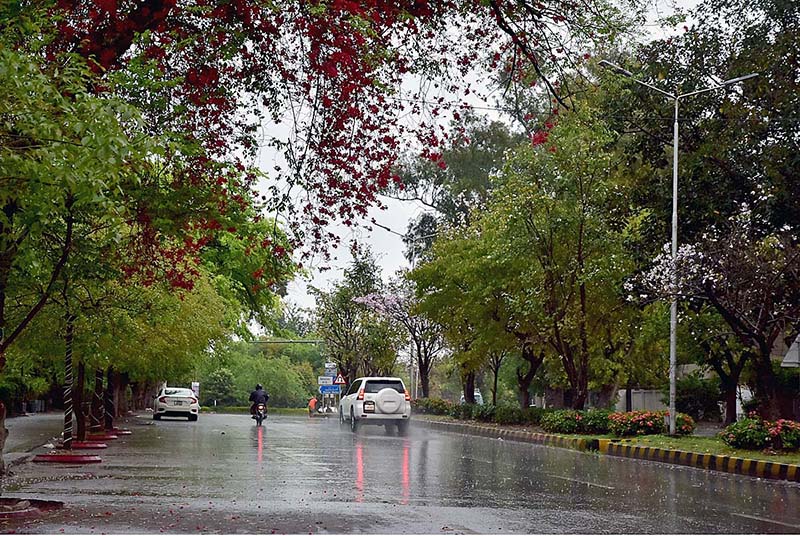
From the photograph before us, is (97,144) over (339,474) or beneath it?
over

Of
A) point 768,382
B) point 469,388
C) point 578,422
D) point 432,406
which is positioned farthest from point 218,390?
point 768,382

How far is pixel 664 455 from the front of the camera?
2395 cm

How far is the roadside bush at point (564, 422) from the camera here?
32000 millimetres

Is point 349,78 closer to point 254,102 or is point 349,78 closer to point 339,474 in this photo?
point 254,102

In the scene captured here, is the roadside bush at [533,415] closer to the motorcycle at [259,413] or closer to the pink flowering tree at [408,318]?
the motorcycle at [259,413]

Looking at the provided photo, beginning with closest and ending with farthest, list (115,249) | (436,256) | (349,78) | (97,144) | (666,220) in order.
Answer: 1. (97,144)
2. (349,78)
3. (115,249)
4. (666,220)
5. (436,256)

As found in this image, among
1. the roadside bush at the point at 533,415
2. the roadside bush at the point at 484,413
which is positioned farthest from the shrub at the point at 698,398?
the roadside bush at the point at 533,415

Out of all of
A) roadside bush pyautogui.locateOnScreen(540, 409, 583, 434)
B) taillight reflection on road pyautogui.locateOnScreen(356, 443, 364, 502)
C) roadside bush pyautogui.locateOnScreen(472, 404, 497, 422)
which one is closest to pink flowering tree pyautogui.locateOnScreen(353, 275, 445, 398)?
roadside bush pyautogui.locateOnScreen(472, 404, 497, 422)

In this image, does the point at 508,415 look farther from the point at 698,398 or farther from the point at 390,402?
the point at 698,398

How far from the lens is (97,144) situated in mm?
8766

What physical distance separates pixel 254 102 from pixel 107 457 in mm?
10951

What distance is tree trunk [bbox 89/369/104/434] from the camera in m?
29.7

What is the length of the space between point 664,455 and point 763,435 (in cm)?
254

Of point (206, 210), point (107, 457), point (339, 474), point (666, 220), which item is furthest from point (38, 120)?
point (666, 220)
